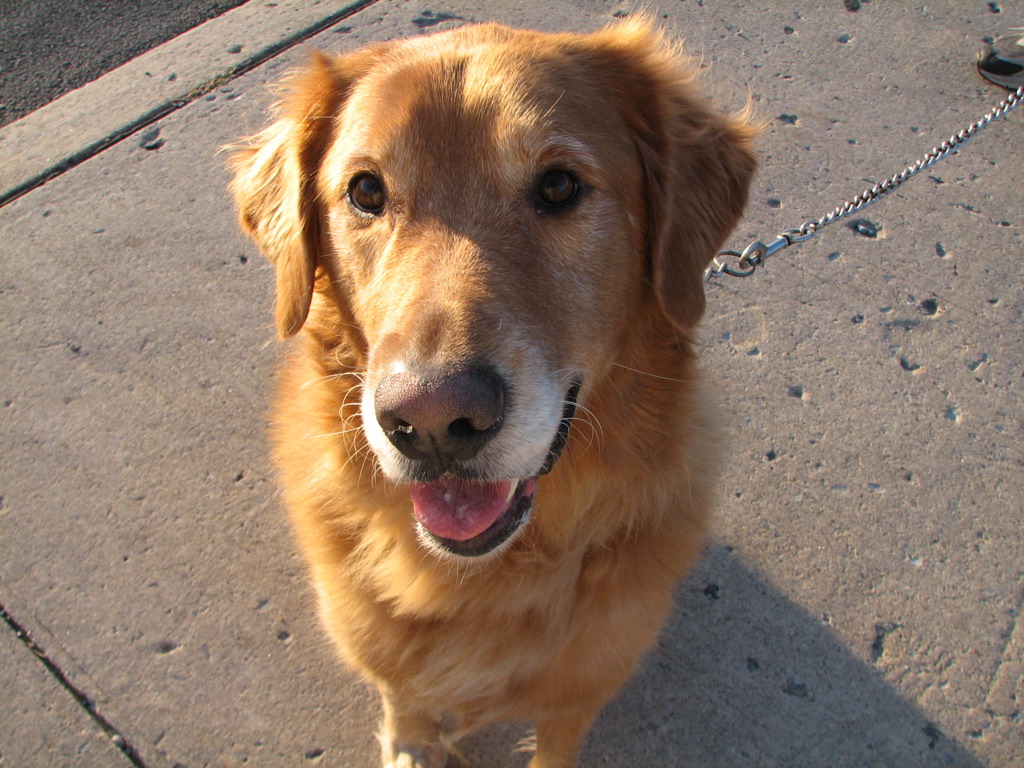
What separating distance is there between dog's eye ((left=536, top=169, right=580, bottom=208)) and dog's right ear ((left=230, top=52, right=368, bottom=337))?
2.38ft

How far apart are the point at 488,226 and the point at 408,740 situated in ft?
5.71

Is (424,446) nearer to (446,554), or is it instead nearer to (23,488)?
(446,554)

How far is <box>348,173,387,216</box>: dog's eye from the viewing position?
217cm

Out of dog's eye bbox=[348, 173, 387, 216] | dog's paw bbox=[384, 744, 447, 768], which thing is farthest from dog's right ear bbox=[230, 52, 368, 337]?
dog's paw bbox=[384, 744, 447, 768]

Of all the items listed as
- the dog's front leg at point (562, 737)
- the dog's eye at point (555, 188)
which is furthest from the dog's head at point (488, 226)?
the dog's front leg at point (562, 737)

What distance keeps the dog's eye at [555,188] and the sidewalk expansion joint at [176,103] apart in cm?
360

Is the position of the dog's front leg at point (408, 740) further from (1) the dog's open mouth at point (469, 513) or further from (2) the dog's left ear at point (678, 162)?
(2) the dog's left ear at point (678, 162)

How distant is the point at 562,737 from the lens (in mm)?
2463

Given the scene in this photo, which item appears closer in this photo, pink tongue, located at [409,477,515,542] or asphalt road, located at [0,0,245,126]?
pink tongue, located at [409,477,515,542]

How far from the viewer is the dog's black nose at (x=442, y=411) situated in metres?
1.64

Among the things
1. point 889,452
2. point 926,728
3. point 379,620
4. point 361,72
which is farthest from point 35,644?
point 889,452

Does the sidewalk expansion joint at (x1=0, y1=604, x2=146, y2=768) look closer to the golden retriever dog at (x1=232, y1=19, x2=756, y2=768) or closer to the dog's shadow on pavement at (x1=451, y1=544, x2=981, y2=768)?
the golden retriever dog at (x1=232, y1=19, x2=756, y2=768)

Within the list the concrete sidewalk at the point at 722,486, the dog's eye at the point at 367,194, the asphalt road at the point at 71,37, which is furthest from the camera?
the asphalt road at the point at 71,37

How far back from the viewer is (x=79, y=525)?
3.09 metres
